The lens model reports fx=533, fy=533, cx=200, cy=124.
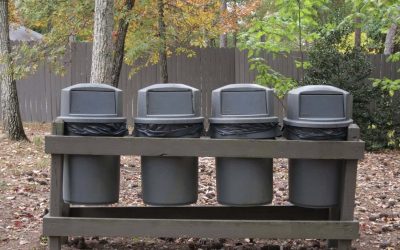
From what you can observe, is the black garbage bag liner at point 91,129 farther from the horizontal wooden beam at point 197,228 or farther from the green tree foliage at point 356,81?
the green tree foliage at point 356,81

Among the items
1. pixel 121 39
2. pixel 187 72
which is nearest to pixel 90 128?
pixel 121 39

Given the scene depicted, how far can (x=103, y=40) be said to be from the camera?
7535 mm

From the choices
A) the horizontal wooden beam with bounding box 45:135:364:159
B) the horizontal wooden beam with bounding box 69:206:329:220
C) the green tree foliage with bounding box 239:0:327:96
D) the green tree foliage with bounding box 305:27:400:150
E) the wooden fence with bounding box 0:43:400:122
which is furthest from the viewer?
the wooden fence with bounding box 0:43:400:122

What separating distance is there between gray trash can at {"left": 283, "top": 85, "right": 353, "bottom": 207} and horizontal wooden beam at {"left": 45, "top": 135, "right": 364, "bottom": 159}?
0.41 feet

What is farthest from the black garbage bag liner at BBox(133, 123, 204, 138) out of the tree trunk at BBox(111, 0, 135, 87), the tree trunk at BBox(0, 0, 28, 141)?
the tree trunk at BBox(0, 0, 28, 141)

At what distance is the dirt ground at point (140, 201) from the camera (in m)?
5.29

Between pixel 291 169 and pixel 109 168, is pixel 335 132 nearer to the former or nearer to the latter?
pixel 291 169

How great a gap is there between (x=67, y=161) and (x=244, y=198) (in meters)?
1.52

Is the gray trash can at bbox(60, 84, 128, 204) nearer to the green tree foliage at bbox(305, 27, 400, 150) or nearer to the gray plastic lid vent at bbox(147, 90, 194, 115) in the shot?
the gray plastic lid vent at bbox(147, 90, 194, 115)

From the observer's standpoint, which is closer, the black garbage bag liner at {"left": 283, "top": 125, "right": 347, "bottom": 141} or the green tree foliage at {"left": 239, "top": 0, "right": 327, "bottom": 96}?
the black garbage bag liner at {"left": 283, "top": 125, "right": 347, "bottom": 141}

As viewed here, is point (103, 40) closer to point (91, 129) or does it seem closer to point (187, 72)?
point (91, 129)

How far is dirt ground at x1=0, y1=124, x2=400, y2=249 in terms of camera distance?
208 inches

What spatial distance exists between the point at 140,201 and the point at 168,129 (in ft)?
9.21

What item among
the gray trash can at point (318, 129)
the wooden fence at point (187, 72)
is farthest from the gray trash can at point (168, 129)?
the wooden fence at point (187, 72)
